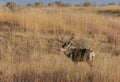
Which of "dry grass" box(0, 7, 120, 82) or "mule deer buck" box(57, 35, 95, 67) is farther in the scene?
"mule deer buck" box(57, 35, 95, 67)

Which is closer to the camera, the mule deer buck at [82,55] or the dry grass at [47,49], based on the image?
the dry grass at [47,49]

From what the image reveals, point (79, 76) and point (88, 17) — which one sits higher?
point (88, 17)

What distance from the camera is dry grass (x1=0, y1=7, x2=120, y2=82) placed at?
888 centimetres

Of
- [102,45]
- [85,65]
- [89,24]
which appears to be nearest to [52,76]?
[85,65]

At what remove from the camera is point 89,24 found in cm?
1574

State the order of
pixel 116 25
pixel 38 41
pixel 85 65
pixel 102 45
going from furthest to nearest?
pixel 116 25
pixel 102 45
pixel 38 41
pixel 85 65

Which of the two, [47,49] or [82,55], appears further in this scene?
[47,49]

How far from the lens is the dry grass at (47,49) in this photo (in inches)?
349

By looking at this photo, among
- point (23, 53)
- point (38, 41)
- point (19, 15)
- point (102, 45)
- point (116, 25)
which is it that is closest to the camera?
point (23, 53)

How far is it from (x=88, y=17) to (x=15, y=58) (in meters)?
6.63

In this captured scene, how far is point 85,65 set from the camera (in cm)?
991

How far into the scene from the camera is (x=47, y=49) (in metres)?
11.9

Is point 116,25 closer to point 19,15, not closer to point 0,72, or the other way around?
point 19,15

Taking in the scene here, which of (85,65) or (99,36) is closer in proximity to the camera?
(85,65)
